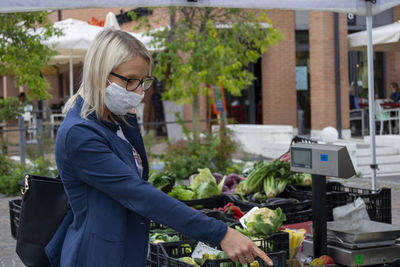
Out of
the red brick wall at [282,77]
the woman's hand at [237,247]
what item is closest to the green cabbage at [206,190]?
the woman's hand at [237,247]

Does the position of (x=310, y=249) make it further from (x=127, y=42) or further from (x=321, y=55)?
(x=321, y=55)

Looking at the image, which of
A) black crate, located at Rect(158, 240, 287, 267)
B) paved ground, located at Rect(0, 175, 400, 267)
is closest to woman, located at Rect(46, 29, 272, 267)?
black crate, located at Rect(158, 240, 287, 267)

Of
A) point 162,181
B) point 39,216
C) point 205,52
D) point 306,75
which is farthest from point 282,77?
point 39,216

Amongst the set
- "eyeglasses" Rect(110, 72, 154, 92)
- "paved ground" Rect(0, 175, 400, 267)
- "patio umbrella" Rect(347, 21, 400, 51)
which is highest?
"patio umbrella" Rect(347, 21, 400, 51)

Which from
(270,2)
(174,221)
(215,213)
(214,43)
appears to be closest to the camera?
(174,221)

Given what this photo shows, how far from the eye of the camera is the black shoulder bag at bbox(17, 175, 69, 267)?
2.46 m

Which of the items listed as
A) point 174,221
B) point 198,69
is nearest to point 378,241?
point 174,221

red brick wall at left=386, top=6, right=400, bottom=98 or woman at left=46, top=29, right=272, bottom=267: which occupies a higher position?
red brick wall at left=386, top=6, right=400, bottom=98

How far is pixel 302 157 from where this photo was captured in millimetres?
3816

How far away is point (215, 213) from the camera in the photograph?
179 inches

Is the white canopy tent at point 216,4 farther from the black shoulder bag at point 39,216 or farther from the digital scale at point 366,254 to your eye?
the black shoulder bag at point 39,216

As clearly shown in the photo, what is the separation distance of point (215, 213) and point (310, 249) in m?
0.78

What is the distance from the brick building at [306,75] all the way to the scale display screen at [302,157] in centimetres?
1219

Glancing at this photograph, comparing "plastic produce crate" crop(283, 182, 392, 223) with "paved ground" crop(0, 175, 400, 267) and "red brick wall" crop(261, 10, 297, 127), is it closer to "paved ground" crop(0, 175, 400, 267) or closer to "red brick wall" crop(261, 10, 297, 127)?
"paved ground" crop(0, 175, 400, 267)
